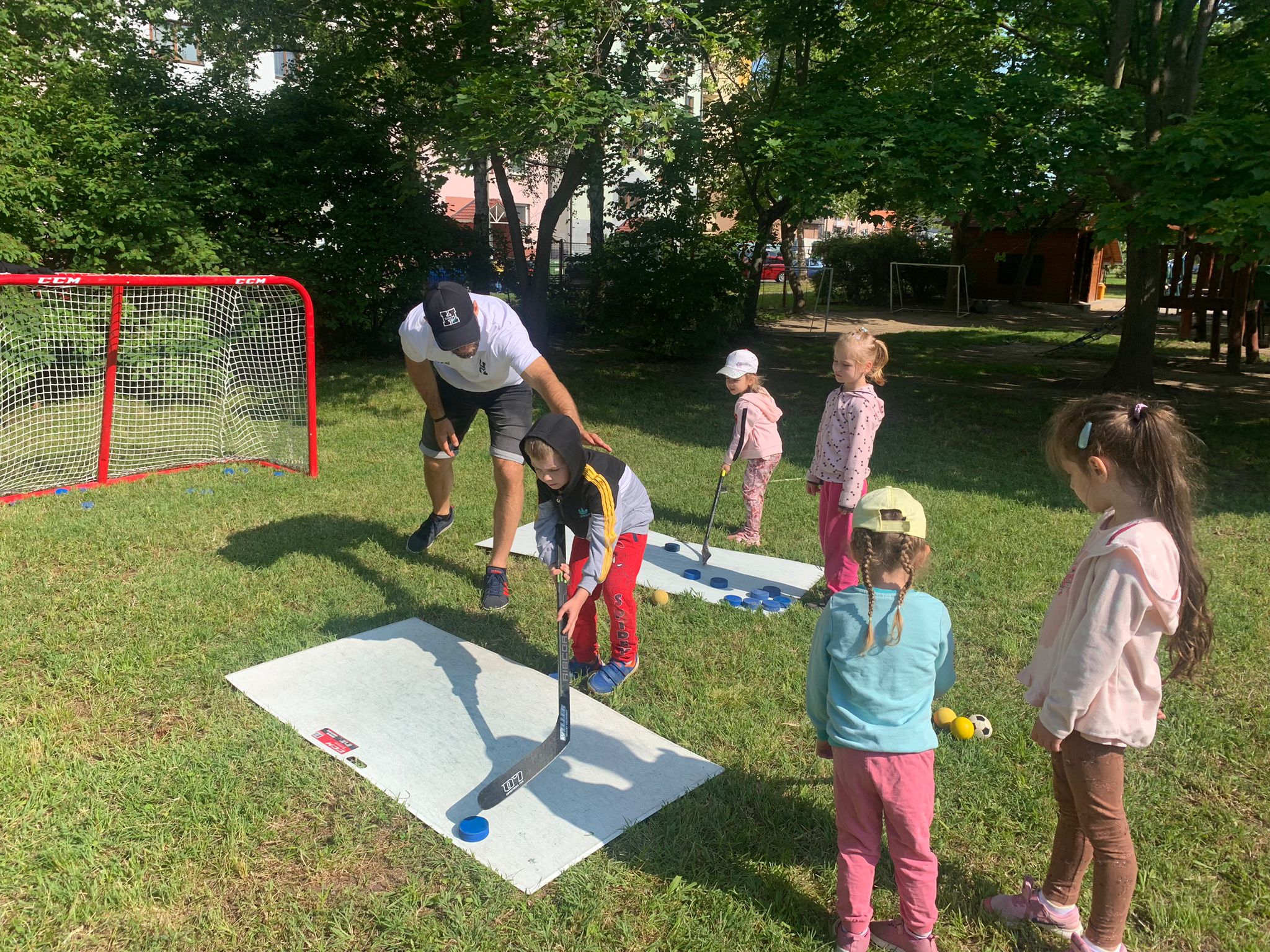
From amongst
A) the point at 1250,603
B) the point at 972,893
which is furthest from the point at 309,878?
the point at 1250,603

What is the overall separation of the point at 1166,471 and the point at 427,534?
4.33 metres

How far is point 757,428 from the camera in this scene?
591cm

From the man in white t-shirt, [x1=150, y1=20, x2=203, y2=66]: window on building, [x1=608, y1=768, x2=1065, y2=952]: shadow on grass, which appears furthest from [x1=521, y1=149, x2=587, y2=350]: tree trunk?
[x1=608, y1=768, x2=1065, y2=952]: shadow on grass

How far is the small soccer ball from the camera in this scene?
11.7 ft

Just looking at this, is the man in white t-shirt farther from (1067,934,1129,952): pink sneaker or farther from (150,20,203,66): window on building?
(150,20,203,66): window on building

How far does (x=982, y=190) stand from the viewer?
29.4ft

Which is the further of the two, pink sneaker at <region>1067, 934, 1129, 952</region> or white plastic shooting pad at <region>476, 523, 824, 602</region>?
white plastic shooting pad at <region>476, 523, 824, 602</region>

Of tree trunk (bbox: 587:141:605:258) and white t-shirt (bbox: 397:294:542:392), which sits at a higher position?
tree trunk (bbox: 587:141:605:258)

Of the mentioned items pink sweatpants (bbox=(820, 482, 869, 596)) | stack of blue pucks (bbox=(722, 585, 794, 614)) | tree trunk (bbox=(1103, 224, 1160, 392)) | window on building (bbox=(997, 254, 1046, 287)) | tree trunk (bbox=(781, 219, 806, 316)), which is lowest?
stack of blue pucks (bbox=(722, 585, 794, 614))

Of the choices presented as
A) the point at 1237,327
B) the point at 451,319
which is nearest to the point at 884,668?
the point at 451,319

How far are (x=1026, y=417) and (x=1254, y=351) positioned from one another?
23.5 ft

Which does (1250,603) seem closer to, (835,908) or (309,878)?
(835,908)

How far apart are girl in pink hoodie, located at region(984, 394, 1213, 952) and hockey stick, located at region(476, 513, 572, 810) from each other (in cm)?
161

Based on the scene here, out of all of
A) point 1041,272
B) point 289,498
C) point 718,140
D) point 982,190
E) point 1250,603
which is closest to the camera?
point 1250,603
